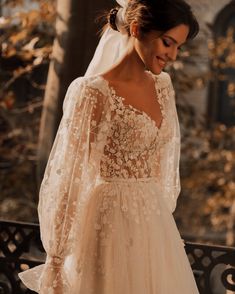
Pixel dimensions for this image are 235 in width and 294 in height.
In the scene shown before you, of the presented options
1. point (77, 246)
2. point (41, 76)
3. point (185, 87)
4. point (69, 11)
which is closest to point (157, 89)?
point (77, 246)

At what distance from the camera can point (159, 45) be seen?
2154 millimetres

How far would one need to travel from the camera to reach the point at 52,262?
2117mm

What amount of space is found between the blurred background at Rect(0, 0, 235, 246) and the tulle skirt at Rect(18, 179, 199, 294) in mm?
1110

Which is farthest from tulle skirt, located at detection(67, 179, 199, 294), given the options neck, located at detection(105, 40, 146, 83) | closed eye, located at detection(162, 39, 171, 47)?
closed eye, located at detection(162, 39, 171, 47)

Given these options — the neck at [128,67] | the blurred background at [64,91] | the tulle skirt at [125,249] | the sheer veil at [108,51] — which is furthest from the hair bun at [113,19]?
the blurred background at [64,91]

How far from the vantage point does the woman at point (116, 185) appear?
7.01 feet

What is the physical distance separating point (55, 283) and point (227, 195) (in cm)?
367

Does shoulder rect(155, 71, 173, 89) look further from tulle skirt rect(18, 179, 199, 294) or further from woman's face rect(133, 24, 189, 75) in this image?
tulle skirt rect(18, 179, 199, 294)

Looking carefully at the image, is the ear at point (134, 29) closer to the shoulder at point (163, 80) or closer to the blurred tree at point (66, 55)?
the shoulder at point (163, 80)

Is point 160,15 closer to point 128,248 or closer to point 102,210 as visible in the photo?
point 102,210

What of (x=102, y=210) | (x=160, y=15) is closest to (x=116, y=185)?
(x=102, y=210)

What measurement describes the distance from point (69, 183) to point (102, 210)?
0.15 meters

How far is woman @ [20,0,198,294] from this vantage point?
7.01 ft

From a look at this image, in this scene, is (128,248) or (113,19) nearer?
(128,248)
